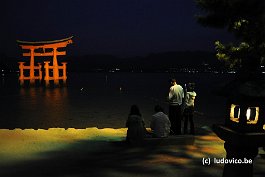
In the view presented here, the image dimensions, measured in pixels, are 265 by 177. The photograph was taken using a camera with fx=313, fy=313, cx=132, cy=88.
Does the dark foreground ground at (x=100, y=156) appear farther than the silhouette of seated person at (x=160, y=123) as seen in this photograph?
No

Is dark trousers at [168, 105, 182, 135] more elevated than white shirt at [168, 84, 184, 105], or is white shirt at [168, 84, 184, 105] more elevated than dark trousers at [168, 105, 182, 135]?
white shirt at [168, 84, 184, 105]

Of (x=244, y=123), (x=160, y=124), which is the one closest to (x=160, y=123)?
(x=160, y=124)

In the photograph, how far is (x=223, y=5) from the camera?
523 centimetres

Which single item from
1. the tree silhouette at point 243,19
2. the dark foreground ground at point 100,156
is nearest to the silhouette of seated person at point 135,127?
the dark foreground ground at point 100,156

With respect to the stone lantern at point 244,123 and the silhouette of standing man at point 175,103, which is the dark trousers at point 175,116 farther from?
the stone lantern at point 244,123

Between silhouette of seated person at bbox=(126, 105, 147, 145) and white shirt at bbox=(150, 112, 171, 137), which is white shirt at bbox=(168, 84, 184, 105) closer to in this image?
white shirt at bbox=(150, 112, 171, 137)

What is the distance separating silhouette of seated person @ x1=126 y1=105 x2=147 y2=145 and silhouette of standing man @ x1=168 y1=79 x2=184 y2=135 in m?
1.28

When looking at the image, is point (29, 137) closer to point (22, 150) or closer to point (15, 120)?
point (22, 150)

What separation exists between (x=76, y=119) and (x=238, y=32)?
1213 cm

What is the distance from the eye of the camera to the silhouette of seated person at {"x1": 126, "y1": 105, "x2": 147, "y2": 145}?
25.3 ft

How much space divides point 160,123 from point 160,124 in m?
0.04

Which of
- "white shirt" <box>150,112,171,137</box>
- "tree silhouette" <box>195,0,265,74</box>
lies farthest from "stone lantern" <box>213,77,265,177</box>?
"white shirt" <box>150,112,171,137</box>

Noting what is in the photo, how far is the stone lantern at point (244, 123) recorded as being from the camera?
4.58 metres

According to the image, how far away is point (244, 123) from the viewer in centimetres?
465
